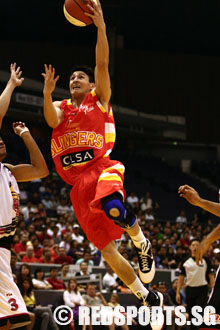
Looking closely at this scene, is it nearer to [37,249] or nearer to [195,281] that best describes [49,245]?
[37,249]

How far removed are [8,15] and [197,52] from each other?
11.2m

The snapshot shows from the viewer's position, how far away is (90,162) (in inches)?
240

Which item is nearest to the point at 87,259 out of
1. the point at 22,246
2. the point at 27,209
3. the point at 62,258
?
the point at 62,258

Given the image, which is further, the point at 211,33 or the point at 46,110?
the point at 211,33

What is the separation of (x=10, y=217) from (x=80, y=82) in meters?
1.88

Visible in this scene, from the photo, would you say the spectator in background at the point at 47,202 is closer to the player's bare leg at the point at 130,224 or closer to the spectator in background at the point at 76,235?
the spectator in background at the point at 76,235

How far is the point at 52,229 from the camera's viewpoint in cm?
1639

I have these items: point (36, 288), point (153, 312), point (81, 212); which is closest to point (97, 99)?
point (81, 212)

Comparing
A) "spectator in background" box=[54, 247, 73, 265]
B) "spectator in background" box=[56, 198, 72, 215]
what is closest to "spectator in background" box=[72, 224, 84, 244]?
"spectator in background" box=[56, 198, 72, 215]

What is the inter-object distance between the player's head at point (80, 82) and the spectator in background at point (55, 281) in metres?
6.64

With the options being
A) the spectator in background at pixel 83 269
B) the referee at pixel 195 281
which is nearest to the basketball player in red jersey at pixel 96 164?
the referee at pixel 195 281

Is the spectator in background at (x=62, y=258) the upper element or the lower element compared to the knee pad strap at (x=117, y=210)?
lower

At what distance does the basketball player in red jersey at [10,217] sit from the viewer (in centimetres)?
495

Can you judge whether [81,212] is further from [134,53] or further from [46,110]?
[134,53]
